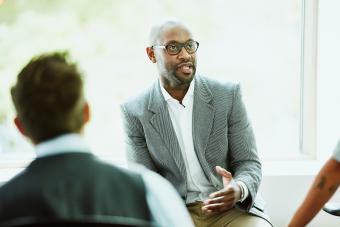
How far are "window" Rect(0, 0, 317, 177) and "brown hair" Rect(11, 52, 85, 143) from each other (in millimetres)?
1456

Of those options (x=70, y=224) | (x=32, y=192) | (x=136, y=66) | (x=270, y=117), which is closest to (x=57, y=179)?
(x=32, y=192)

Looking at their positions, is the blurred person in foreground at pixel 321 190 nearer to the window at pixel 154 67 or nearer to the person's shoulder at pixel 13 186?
the person's shoulder at pixel 13 186

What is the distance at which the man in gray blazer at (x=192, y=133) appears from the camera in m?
2.33

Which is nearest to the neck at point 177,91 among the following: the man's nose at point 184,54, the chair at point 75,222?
the man's nose at point 184,54

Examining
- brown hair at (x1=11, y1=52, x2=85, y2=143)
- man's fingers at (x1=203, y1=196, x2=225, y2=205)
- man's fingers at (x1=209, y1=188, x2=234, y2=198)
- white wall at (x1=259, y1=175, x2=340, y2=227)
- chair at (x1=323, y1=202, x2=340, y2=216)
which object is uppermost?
brown hair at (x1=11, y1=52, x2=85, y2=143)

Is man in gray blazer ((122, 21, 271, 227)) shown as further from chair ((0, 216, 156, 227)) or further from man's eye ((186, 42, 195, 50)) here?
chair ((0, 216, 156, 227))

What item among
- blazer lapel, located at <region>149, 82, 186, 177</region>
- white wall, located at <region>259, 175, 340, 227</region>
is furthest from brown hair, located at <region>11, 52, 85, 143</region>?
white wall, located at <region>259, 175, 340, 227</region>

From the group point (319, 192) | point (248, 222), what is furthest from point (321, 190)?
point (248, 222)

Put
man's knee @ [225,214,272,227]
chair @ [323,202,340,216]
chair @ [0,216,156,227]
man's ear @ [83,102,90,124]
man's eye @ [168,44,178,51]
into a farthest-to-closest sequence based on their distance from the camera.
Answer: man's eye @ [168,44,178,51], man's knee @ [225,214,272,227], chair @ [323,202,340,216], man's ear @ [83,102,90,124], chair @ [0,216,156,227]

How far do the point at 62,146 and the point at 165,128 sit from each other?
3.65 feet

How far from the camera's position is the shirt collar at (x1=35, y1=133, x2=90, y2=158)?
1.26 meters

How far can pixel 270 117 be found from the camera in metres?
2.99

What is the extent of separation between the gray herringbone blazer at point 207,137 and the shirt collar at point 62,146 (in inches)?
42.7

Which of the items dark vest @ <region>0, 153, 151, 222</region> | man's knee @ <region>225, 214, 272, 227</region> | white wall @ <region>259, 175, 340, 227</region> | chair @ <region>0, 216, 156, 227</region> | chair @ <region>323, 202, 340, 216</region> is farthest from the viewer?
white wall @ <region>259, 175, 340, 227</region>
